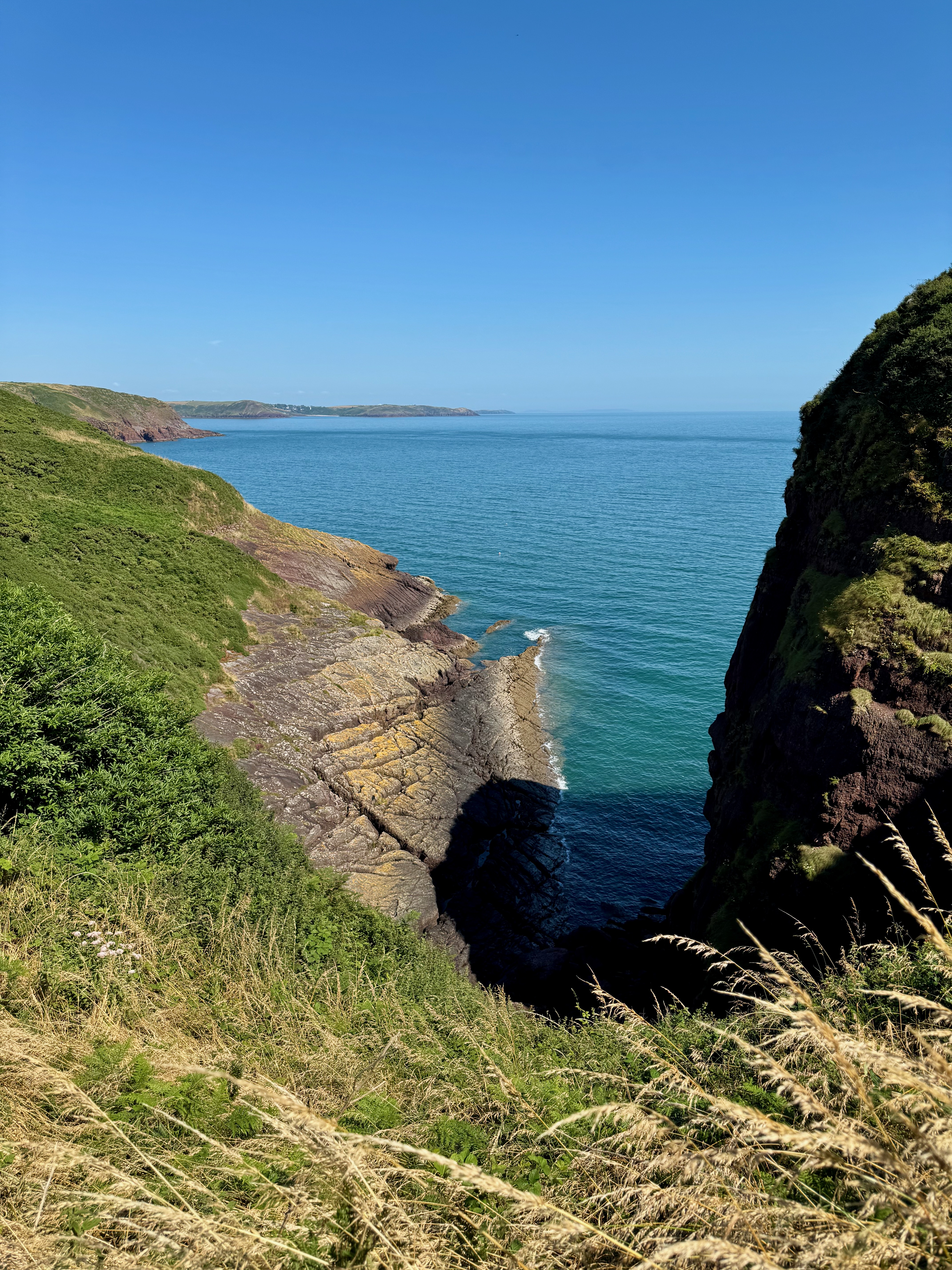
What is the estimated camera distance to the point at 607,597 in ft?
197

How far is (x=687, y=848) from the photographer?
2919cm

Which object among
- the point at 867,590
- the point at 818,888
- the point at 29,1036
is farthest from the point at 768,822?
the point at 29,1036

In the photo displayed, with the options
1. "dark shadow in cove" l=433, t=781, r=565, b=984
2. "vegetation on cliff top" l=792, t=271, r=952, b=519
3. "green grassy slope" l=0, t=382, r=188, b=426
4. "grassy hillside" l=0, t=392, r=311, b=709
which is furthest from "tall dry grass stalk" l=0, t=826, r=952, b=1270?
"green grassy slope" l=0, t=382, r=188, b=426

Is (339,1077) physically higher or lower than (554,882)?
higher

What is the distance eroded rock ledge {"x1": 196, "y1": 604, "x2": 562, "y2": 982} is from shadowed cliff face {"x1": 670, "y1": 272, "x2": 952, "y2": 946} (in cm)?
955

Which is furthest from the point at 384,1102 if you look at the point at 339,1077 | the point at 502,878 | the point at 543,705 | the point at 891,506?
the point at 543,705

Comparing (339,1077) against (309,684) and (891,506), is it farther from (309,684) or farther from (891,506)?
(309,684)

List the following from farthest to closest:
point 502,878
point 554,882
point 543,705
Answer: point 543,705, point 554,882, point 502,878

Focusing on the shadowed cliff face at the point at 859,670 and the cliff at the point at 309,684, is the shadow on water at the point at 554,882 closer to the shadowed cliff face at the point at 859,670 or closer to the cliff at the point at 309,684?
the cliff at the point at 309,684

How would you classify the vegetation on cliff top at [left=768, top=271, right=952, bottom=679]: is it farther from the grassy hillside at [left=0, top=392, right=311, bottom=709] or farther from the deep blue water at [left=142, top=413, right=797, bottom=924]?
the grassy hillside at [left=0, top=392, right=311, bottom=709]

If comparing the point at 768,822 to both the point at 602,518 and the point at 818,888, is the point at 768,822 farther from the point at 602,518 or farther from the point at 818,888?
the point at 602,518

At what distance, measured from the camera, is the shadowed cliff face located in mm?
13258

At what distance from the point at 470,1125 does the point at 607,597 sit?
Answer: 185 feet

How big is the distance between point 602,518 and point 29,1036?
93.6 metres
